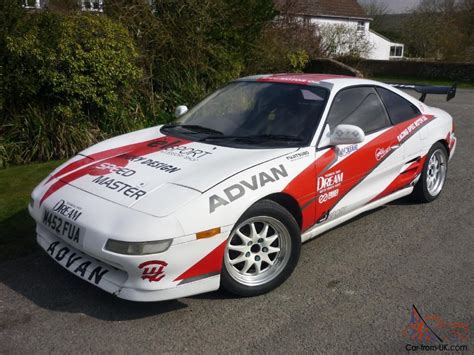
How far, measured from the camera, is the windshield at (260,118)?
4000 millimetres

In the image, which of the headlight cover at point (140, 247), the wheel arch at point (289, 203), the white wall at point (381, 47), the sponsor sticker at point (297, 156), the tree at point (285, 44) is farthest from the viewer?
the white wall at point (381, 47)

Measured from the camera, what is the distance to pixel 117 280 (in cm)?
312

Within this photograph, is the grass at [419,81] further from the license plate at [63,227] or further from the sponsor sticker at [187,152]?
the license plate at [63,227]

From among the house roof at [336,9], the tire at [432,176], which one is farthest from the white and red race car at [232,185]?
the house roof at [336,9]

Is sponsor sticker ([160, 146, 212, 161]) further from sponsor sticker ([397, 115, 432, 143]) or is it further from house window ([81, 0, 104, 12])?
house window ([81, 0, 104, 12])

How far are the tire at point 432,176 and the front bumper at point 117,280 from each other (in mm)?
3007

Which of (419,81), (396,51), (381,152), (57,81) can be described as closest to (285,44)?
(57,81)

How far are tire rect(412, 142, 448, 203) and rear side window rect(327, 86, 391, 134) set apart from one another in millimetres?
903

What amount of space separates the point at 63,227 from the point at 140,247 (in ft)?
2.28

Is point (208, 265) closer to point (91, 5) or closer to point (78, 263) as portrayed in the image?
point (78, 263)

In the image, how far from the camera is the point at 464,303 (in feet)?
11.1

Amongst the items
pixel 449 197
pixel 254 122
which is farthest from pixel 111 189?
pixel 449 197

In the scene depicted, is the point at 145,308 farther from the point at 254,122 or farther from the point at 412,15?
the point at 412,15

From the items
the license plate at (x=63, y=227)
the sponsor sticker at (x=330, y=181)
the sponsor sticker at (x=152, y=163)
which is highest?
the sponsor sticker at (x=152, y=163)
